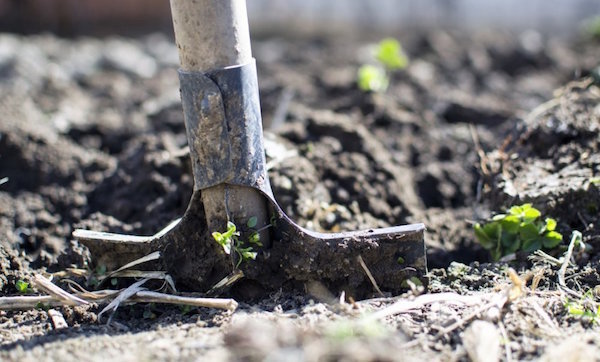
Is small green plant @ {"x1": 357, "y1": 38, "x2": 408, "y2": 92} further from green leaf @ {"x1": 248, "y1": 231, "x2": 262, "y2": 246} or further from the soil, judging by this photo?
green leaf @ {"x1": 248, "y1": 231, "x2": 262, "y2": 246}

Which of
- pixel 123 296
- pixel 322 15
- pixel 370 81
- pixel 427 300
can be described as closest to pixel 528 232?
pixel 427 300

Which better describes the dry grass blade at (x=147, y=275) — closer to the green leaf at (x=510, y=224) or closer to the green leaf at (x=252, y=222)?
the green leaf at (x=252, y=222)

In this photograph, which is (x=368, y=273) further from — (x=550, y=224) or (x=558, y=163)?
(x=558, y=163)

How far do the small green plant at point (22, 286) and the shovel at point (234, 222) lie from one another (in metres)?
0.24

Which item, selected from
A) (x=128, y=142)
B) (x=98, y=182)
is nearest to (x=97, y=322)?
(x=98, y=182)

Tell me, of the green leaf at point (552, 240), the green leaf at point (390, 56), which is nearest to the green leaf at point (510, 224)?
the green leaf at point (552, 240)

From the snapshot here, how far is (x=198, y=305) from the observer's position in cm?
205

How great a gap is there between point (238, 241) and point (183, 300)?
0.81 feet

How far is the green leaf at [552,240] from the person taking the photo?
2.39 meters

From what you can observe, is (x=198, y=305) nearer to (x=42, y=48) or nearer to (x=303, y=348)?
(x=303, y=348)

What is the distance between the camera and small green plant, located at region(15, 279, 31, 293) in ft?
7.41

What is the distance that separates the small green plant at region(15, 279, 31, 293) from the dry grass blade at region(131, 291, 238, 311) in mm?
410

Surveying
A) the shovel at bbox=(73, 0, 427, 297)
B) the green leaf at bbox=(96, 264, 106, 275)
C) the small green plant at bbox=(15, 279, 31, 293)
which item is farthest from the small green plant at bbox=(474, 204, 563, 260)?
the small green plant at bbox=(15, 279, 31, 293)

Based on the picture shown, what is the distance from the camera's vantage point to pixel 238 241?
7.04ft
